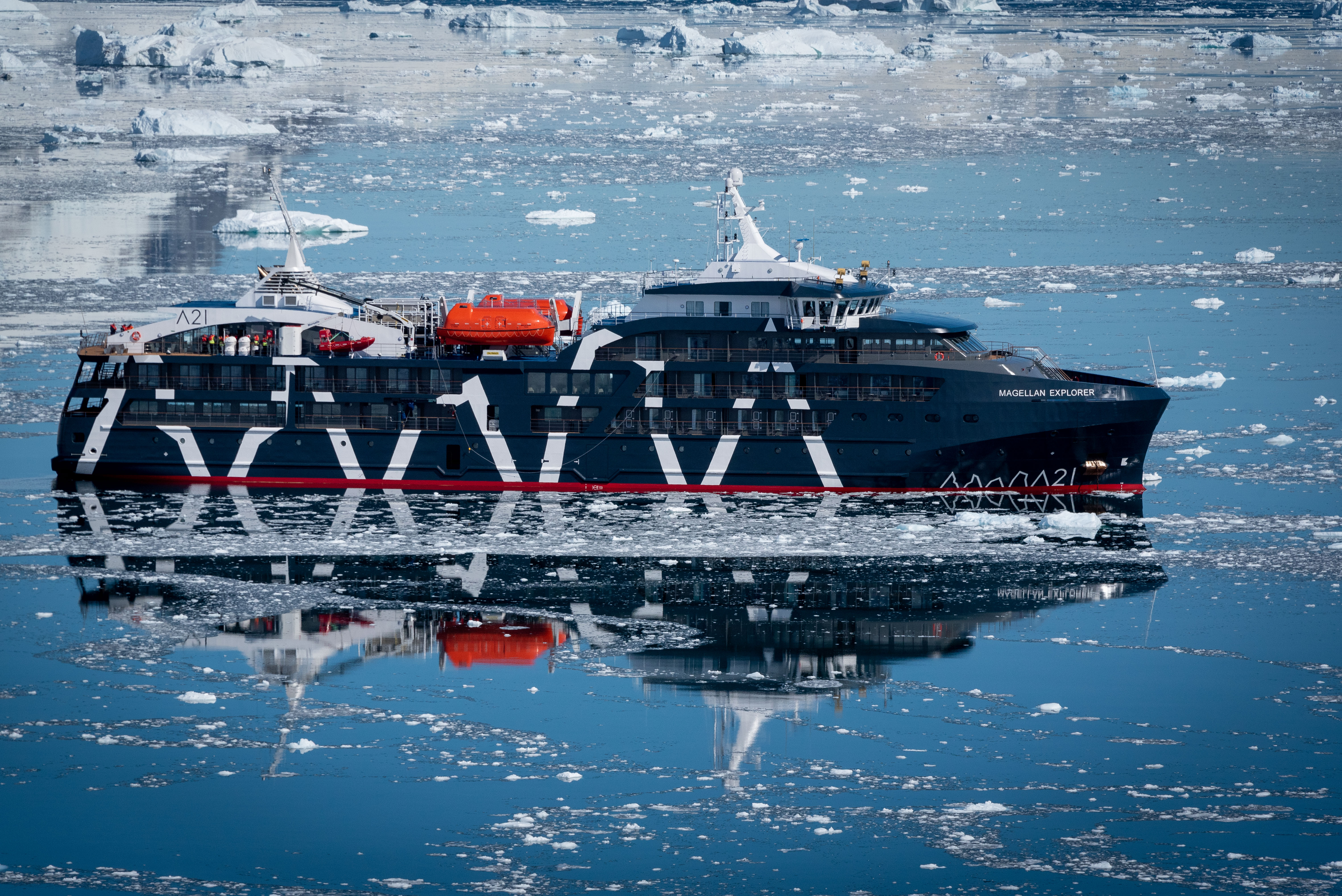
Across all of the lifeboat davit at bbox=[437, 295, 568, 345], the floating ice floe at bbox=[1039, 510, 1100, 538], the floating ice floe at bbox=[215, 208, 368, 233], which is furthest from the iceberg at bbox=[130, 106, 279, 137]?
the floating ice floe at bbox=[1039, 510, 1100, 538]

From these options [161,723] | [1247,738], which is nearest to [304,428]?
[161,723]

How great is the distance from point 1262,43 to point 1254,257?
81284mm

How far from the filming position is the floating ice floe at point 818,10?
568 feet

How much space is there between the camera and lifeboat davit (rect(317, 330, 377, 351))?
42.0m

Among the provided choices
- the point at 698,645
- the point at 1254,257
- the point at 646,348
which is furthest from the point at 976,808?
the point at 1254,257

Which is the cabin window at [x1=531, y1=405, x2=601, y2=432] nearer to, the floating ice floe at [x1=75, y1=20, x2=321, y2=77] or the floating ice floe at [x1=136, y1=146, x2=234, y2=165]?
the floating ice floe at [x1=136, y1=146, x2=234, y2=165]

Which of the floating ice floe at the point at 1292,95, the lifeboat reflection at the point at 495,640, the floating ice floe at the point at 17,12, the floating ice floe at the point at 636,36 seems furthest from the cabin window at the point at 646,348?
the floating ice floe at the point at 17,12

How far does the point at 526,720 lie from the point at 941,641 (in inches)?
309

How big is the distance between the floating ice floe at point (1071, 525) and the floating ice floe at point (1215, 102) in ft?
251

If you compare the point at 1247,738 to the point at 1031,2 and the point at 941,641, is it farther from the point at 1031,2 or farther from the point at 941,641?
the point at 1031,2

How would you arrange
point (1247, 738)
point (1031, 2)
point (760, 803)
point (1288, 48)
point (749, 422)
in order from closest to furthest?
point (760, 803), point (1247, 738), point (749, 422), point (1288, 48), point (1031, 2)

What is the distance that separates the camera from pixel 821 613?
32.1 m

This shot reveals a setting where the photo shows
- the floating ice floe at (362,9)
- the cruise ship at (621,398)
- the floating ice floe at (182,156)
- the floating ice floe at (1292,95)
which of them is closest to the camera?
the cruise ship at (621,398)

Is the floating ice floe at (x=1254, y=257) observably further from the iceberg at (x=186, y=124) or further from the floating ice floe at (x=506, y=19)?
the floating ice floe at (x=506, y=19)
